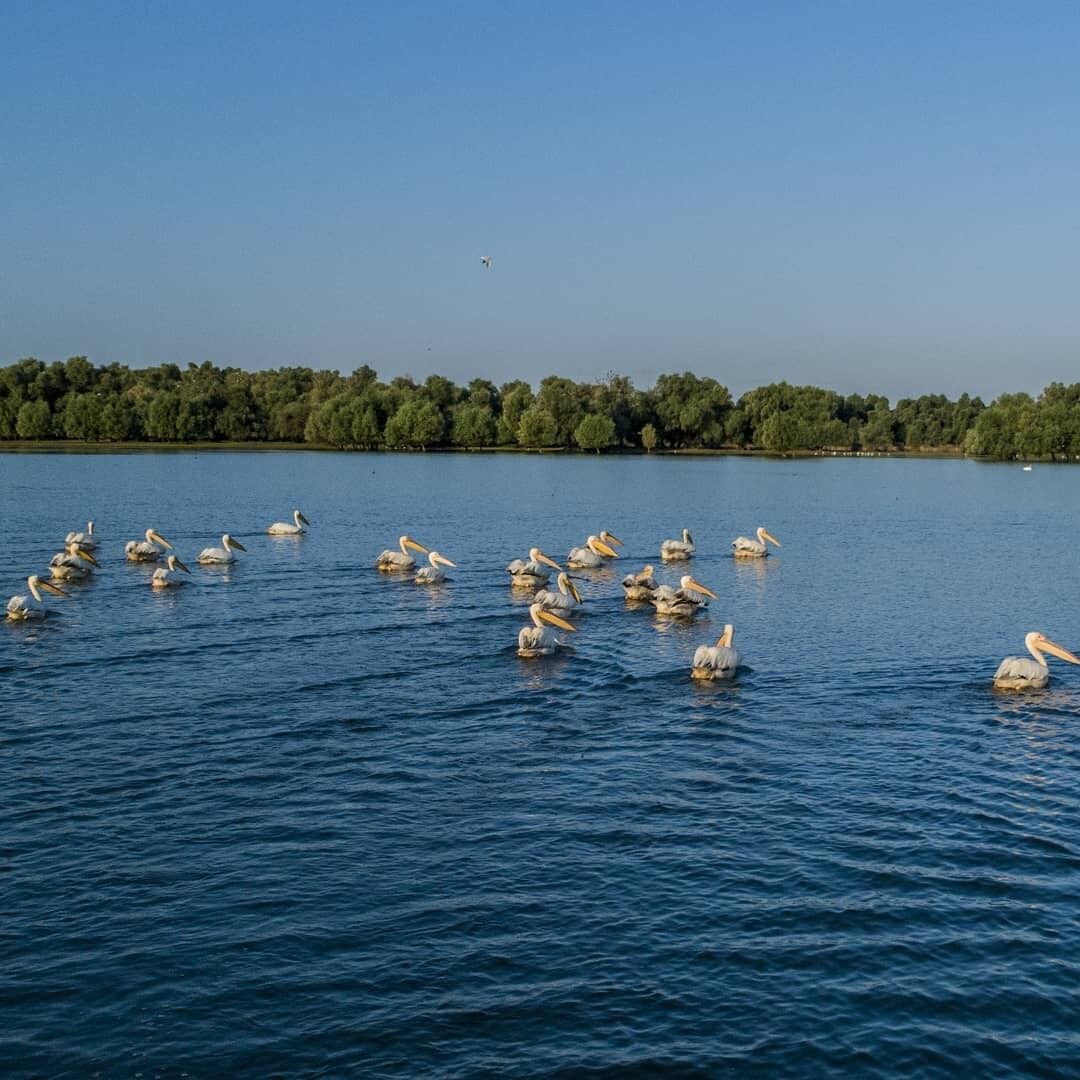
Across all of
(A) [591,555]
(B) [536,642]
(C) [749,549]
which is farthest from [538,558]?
(B) [536,642]

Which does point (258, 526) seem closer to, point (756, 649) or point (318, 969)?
point (756, 649)

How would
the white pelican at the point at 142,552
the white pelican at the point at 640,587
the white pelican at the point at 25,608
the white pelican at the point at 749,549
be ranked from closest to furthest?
1. the white pelican at the point at 25,608
2. the white pelican at the point at 640,587
3. the white pelican at the point at 142,552
4. the white pelican at the point at 749,549

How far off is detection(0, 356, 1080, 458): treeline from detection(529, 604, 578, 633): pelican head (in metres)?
141

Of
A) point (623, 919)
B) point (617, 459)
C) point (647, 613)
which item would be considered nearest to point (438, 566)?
point (647, 613)

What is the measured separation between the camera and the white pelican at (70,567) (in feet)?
132

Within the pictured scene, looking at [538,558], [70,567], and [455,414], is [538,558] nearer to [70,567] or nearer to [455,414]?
[70,567]

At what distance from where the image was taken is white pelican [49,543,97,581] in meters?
40.4

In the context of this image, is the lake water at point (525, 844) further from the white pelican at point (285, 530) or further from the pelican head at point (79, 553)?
the white pelican at point (285, 530)

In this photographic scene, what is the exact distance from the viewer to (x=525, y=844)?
54.2 feet

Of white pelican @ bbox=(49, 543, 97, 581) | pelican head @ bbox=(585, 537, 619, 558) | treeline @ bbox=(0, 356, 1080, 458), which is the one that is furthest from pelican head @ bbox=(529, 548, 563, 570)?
treeline @ bbox=(0, 356, 1080, 458)

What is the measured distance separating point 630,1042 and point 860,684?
15.8 m

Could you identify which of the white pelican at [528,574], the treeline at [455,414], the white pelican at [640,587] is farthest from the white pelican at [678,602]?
the treeline at [455,414]

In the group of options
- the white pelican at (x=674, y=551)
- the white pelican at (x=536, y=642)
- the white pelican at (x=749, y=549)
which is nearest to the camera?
the white pelican at (x=536, y=642)

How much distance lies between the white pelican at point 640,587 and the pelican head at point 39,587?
55.2 ft
